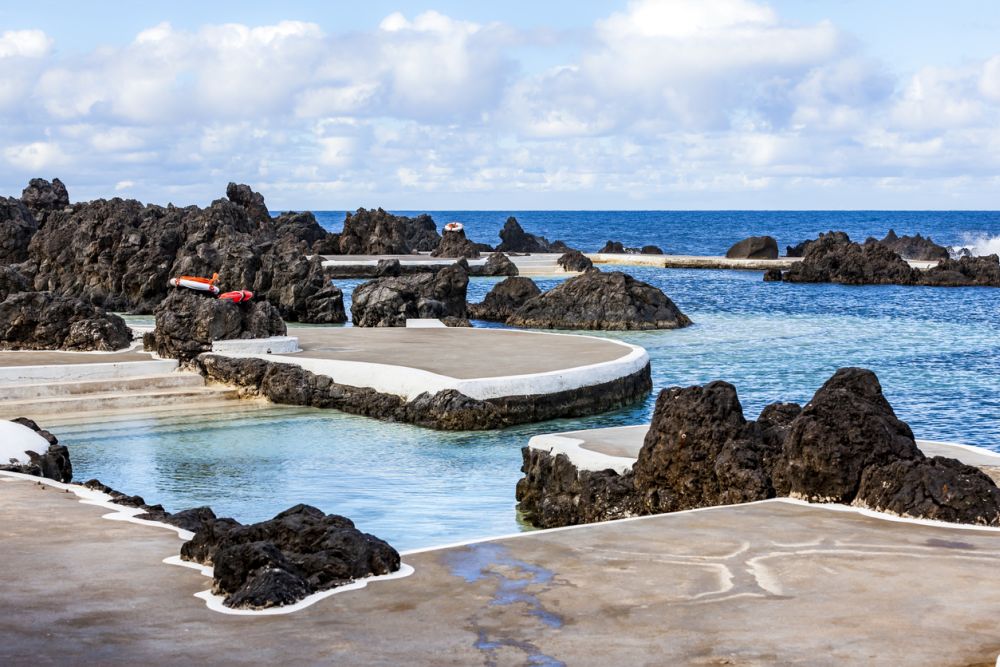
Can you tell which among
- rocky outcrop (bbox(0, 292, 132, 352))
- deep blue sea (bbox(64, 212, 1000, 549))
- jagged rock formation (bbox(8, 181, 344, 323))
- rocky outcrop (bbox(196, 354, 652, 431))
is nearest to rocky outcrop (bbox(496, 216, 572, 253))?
jagged rock formation (bbox(8, 181, 344, 323))

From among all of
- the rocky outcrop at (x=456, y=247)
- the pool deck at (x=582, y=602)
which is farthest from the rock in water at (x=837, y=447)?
the rocky outcrop at (x=456, y=247)

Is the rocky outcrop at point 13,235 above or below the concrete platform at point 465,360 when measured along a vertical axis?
above

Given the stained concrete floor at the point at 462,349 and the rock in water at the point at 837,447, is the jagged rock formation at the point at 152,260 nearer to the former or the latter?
the stained concrete floor at the point at 462,349

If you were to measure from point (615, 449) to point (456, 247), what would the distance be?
55.4 meters

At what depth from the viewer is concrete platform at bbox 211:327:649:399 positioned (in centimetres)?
1853

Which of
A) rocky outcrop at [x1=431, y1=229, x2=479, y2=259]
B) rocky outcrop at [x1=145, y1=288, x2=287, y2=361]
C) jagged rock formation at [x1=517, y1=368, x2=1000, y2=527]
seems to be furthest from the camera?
rocky outcrop at [x1=431, y1=229, x2=479, y2=259]

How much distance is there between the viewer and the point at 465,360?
20812 mm

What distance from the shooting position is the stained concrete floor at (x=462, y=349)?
788 inches

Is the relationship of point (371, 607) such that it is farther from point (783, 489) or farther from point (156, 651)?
point (783, 489)

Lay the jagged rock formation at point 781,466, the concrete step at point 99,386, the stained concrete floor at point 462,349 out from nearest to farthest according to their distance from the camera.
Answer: the jagged rock formation at point 781,466
the concrete step at point 99,386
the stained concrete floor at point 462,349

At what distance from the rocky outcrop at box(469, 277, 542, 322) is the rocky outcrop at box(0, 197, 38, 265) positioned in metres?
20.8

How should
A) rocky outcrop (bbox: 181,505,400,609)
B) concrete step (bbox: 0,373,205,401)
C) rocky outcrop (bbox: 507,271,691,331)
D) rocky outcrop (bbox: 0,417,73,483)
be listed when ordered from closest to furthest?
rocky outcrop (bbox: 181,505,400,609) < rocky outcrop (bbox: 0,417,73,483) < concrete step (bbox: 0,373,205,401) < rocky outcrop (bbox: 507,271,691,331)

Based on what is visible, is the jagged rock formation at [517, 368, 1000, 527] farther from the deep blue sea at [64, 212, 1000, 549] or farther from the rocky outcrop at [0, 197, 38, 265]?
the rocky outcrop at [0, 197, 38, 265]

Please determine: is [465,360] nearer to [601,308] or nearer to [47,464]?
[47,464]
